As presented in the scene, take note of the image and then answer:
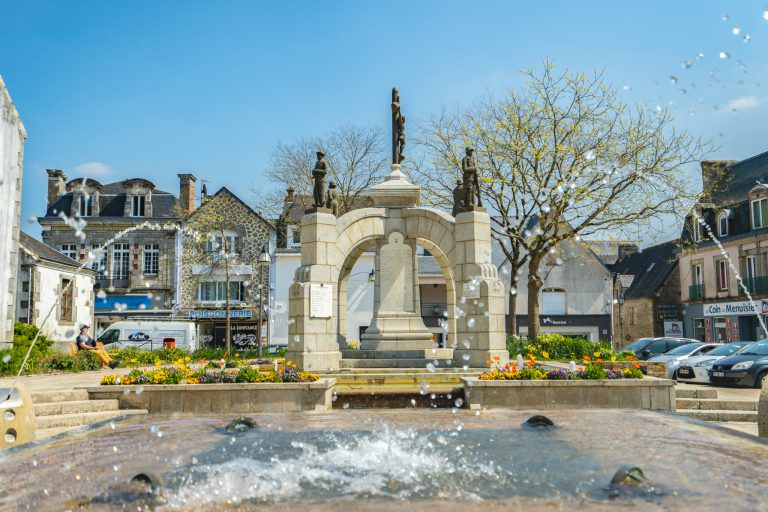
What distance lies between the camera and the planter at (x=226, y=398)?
36.7ft

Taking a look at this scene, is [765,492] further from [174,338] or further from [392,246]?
[174,338]

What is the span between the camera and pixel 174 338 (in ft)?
108

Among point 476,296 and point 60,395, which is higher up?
point 476,296

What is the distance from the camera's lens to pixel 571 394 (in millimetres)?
11383

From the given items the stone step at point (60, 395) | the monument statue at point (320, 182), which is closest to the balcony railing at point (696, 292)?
the monument statue at point (320, 182)

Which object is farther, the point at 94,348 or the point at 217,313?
the point at 217,313

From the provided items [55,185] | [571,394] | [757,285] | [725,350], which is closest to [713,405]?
[571,394]

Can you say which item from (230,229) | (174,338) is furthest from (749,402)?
(230,229)

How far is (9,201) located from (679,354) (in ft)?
76.3

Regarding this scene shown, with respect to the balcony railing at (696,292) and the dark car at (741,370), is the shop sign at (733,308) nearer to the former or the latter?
the balcony railing at (696,292)

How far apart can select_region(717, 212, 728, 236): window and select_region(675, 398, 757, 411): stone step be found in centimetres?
3350

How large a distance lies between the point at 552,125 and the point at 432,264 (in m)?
19.2

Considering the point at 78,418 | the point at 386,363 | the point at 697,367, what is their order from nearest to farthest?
the point at 78,418 < the point at 386,363 < the point at 697,367

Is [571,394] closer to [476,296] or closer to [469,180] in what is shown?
[476,296]
